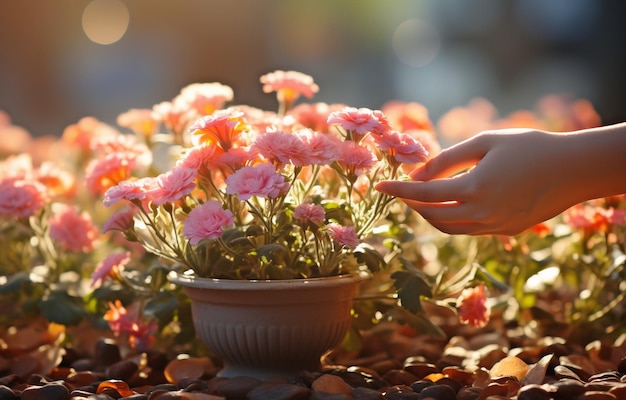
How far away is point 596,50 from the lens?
7.92 metres

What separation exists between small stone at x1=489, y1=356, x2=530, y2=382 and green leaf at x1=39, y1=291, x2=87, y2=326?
3.08 ft

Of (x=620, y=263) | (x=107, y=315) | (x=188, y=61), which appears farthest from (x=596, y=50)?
(x=107, y=315)

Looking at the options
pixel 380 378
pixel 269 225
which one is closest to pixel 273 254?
pixel 269 225

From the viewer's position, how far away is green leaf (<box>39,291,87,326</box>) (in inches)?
76.3

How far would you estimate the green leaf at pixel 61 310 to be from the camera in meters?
1.94

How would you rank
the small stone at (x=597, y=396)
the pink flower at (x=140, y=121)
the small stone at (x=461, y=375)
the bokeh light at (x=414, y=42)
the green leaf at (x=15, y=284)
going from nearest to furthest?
the small stone at (x=597, y=396), the small stone at (x=461, y=375), the green leaf at (x=15, y=284), the pink flower at (x=140, y=121), the bokeh light at (x=414, y=42)

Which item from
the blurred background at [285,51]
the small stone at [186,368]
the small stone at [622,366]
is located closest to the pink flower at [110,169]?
the small stone at [186,368]

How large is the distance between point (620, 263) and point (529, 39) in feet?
25.5

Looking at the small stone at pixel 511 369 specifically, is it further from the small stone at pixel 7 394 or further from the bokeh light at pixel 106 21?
the bokeh light at pixel 106 21

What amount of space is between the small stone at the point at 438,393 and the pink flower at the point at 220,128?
0.60 m

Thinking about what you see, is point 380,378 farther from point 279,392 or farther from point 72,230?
point 72,230

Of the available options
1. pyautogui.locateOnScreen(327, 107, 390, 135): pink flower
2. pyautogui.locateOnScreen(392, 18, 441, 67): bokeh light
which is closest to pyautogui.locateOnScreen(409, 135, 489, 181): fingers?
pyautogui.locateOnScreen(327, 107, 390, 135): pink flower

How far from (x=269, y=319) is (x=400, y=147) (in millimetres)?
427

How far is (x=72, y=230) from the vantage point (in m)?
2.06
